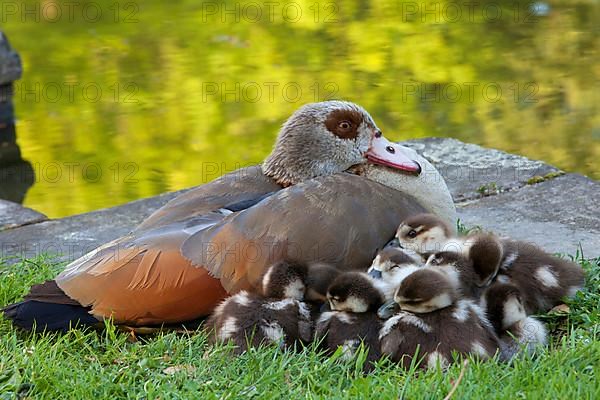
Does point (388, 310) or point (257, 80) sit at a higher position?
point (388, 310)

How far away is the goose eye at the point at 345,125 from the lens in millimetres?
5246

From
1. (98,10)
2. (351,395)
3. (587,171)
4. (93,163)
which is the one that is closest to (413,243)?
(351,395)

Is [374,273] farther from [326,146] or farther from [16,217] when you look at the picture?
[16,217]

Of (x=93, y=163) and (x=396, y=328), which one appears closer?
(x=396, y=328)

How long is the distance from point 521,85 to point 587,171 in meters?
2.35

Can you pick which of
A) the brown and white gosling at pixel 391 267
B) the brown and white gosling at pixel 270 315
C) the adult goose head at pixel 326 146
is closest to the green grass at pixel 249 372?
the brown and white gosling at pixel 270 315

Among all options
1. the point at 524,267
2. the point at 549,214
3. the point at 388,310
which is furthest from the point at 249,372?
the point at 549,214

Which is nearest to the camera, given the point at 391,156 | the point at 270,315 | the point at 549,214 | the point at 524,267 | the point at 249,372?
the point at 249,372

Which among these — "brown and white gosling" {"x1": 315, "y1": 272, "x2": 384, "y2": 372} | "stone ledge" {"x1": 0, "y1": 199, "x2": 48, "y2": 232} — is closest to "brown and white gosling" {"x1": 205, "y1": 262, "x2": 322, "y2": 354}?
"brown and white gosling" {"x1": 315, "y1": 272, "x2": 384, "y2": 372}

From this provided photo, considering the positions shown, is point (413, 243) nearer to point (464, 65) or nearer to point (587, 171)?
point (587, 171)

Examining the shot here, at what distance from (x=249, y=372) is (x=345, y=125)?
1.73 metres

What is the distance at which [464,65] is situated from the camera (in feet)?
35.2

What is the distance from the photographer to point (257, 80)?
424 inches

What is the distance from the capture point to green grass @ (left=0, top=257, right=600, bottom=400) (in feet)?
11.8
